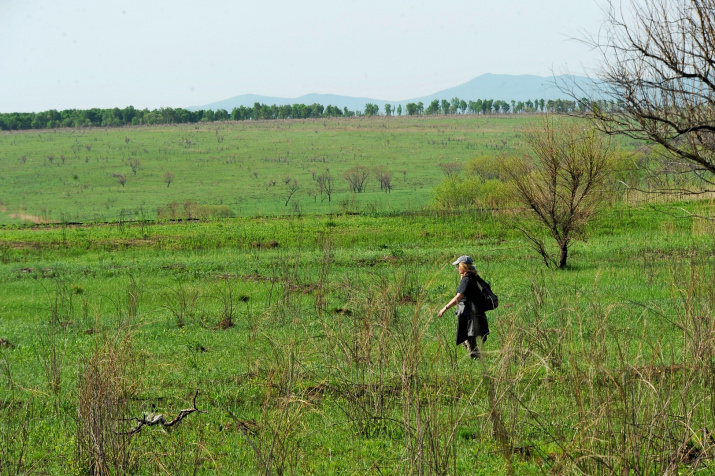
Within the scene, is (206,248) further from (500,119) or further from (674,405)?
(500,119)

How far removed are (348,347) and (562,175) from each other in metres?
14.2

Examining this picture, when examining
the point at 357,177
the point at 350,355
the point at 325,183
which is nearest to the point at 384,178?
the point at 357,177

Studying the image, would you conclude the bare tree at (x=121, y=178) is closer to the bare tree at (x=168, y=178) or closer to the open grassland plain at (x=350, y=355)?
the bare tree at (x=168, y=178)

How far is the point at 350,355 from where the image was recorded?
823 centimetres

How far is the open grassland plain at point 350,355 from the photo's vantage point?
5484 millimetres

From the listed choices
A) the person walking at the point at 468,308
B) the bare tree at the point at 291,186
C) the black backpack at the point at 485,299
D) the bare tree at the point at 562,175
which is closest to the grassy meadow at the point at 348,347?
the person walking at the point at 468,308

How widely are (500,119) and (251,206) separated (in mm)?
100614

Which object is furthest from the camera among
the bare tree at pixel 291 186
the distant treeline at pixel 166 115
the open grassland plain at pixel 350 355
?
the distant treeline at pixel 166 115

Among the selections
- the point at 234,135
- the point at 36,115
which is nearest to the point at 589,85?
the point at 234,135

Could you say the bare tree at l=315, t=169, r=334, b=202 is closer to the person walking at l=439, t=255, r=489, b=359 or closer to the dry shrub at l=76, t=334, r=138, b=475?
the person walking at l=439, t=255, r=489, b=359

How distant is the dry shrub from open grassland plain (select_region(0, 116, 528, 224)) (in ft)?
131

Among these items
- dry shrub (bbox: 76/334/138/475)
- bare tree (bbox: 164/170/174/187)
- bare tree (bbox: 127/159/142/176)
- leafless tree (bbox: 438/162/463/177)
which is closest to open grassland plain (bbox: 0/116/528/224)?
bare tree (bbox: 164/170/174/187)

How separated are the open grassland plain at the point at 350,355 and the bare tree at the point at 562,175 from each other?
193 centimetres

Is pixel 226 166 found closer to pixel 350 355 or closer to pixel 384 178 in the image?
pixel 384 178
